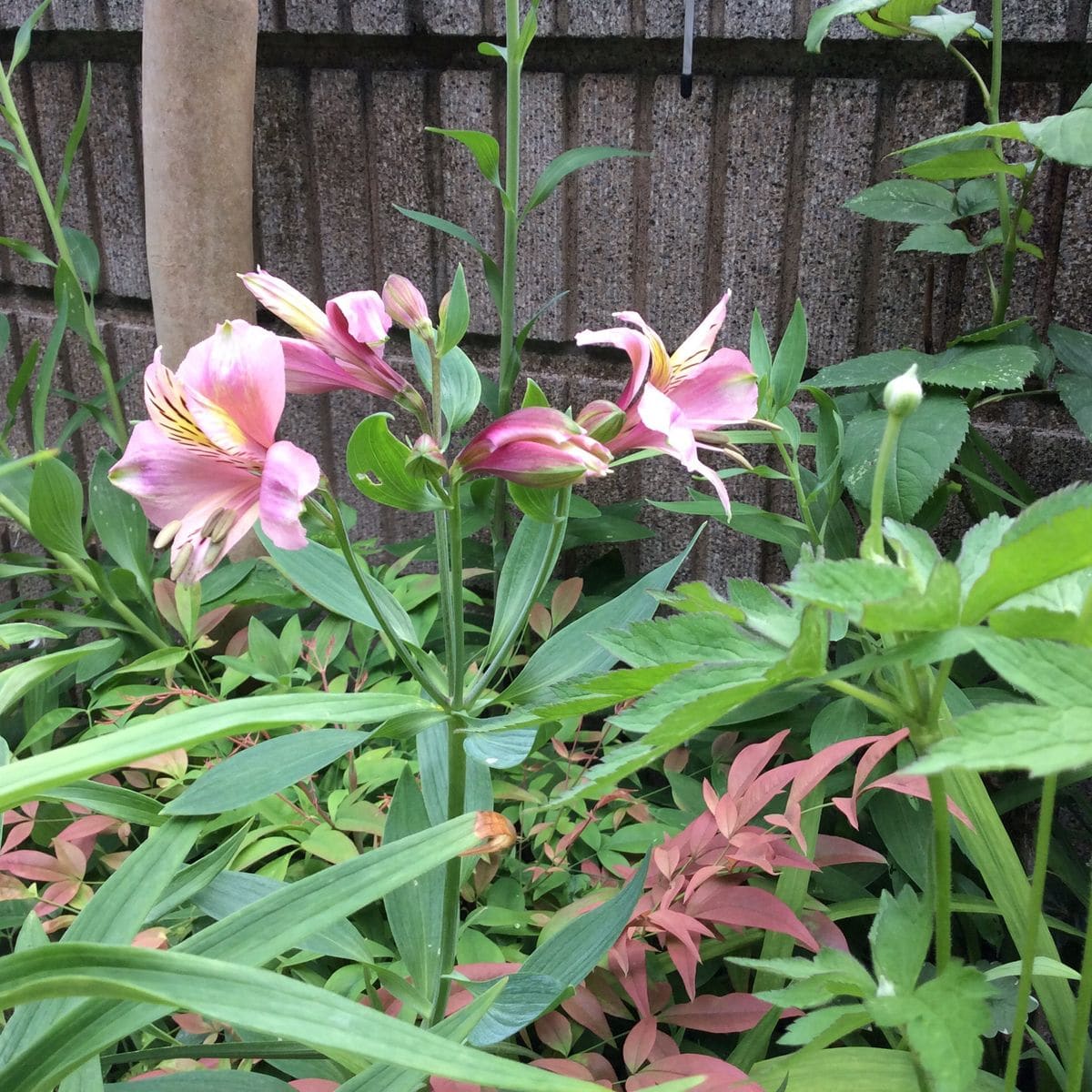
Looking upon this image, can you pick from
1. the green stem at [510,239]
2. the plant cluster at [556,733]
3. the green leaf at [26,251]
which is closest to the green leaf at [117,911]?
the plant cluster at [556,733]

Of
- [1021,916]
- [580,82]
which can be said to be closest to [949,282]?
[580,82]

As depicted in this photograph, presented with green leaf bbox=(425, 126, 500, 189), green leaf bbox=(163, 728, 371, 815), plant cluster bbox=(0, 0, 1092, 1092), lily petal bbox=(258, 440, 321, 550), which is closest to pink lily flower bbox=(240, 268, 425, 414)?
plant cluster bbox=(0, 0, 1092, 1092)

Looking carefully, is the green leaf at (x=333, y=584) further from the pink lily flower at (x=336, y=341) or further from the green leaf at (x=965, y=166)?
the green leaf at (x=965, y=166)

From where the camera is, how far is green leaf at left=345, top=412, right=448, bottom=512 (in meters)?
0.52

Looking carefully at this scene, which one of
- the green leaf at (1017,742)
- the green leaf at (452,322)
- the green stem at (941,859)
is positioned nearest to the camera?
the green leaf at (1017,742)

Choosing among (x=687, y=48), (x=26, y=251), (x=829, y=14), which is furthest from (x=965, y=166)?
(x=26, y=251)

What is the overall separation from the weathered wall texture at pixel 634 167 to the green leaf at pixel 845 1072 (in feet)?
2.24

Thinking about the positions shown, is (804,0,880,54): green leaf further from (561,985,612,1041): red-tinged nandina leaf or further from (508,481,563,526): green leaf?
(561,985,612,1041): red-tinged nandina leaf

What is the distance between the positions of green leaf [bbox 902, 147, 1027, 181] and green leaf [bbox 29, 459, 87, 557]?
35.4 inches

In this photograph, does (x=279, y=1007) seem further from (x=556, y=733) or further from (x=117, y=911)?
(x=556, y=733)

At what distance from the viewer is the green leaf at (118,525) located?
1118 mm

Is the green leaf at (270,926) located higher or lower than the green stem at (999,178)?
lower

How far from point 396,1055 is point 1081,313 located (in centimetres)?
102

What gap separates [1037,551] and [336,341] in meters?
0.42
